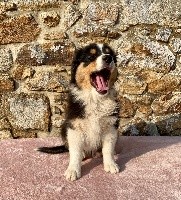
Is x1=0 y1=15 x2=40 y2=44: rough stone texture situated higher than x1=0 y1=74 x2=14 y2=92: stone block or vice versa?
x1=0 y1=15 x2=40 y2=44: rough stone texture

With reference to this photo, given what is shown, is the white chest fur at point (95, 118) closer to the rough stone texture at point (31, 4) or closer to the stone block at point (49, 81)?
the stone block at point (49, 81)

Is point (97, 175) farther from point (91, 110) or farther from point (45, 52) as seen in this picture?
point (45, 52)

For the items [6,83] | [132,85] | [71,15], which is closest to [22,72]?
[6,83]

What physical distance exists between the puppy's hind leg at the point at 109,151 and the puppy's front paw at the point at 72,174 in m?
0.18

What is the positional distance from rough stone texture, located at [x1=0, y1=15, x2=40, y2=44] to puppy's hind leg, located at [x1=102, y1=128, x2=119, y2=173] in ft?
3.66

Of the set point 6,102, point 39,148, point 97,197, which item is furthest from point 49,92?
point 97,197

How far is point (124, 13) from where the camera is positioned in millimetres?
3119

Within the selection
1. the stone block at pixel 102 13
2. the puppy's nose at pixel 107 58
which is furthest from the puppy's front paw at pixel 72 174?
the stone block at pixel 102 13

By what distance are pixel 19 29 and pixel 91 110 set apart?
1.07m

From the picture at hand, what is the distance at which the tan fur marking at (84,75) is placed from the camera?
7.55 feet

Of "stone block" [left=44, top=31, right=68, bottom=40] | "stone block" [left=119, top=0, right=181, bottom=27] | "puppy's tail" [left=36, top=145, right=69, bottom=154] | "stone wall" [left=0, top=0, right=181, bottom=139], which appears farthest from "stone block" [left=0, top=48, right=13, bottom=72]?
"stone block" [left=119, top=0, right=181, bottom=27]

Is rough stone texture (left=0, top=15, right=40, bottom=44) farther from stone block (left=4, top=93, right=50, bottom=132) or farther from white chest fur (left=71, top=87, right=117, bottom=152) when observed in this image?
white chest fur (left=71, top=87, right=117, bottom=152)

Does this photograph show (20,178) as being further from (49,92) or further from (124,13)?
(124,13)

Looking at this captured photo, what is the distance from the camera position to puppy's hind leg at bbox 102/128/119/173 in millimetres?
2371
